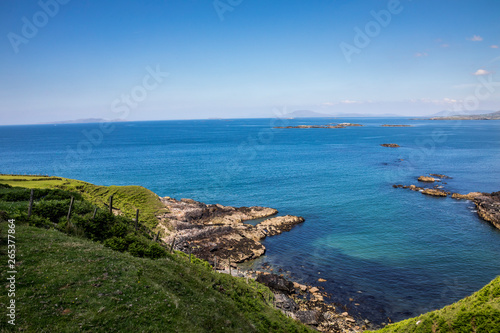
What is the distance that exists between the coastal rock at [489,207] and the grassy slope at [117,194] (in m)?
61.8

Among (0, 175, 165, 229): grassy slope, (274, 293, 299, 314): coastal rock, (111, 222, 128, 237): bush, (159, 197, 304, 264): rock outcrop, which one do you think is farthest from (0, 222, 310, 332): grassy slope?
(0, 175, 165, 229): grassy slope

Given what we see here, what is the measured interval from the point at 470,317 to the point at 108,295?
20070 millimetres

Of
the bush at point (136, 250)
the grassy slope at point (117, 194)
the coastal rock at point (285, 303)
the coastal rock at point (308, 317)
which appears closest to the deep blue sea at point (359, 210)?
the coastal rock at point (308, 317)

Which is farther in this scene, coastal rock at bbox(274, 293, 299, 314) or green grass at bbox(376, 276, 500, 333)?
coastal rock at bbox(274, 293, 299, 314)

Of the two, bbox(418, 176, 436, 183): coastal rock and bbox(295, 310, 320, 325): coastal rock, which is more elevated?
bbox(418, 176, 436, 183): coastal rock

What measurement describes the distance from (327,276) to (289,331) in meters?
15.4

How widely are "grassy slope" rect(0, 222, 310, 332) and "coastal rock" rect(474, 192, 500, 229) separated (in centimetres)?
4990

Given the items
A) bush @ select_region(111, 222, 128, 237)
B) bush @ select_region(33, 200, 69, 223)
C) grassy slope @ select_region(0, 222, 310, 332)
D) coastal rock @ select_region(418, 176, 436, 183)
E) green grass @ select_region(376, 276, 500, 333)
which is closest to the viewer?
grassy slope @ select_region(0, 222, 310, 332)

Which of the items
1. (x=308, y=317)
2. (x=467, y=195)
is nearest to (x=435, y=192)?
(x=467, y=195)

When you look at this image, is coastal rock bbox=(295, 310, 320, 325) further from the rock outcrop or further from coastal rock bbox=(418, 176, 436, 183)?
coastal rock bbox=(418, 176, 436, 183)

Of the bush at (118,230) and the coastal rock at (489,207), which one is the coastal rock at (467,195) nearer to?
the coastal rock at (489,207)

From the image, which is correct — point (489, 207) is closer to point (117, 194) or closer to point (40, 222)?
point (40, 222)

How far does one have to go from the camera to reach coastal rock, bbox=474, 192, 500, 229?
167 ft

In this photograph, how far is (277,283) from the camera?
31375 millimetres
